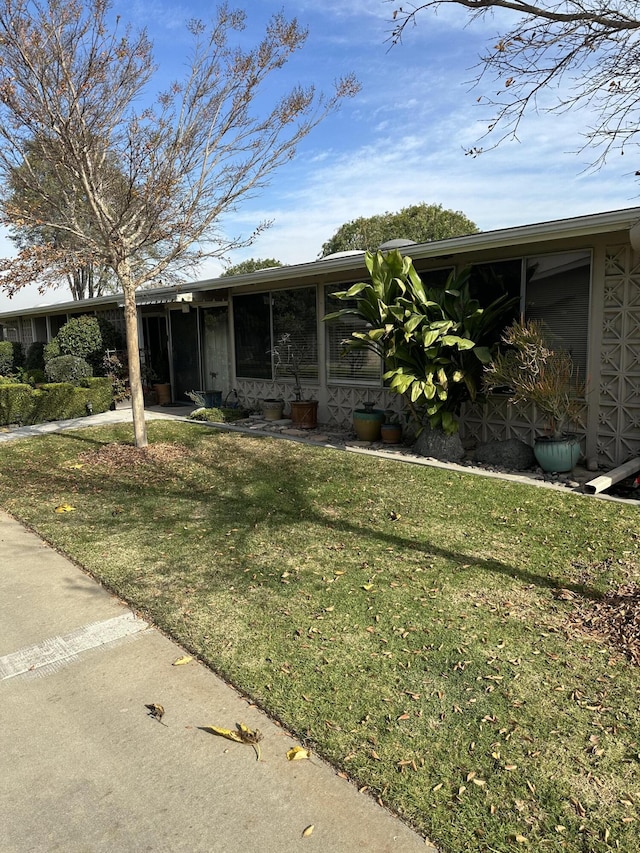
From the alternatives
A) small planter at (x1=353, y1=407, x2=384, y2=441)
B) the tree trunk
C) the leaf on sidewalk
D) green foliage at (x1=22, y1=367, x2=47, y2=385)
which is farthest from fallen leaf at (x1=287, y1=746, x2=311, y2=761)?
green foliage at (x1=22, y1=367, x2=47, y2=385)

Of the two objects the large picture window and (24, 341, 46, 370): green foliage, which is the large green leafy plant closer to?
the large picture window

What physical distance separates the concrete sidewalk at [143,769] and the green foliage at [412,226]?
31.3 m

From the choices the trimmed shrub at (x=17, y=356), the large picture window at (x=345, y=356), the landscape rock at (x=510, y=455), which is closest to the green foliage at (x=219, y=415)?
the large picture window at (x=345, y=356)

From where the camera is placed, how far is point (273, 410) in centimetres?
1097

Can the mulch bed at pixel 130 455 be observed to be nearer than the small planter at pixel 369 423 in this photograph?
Yes

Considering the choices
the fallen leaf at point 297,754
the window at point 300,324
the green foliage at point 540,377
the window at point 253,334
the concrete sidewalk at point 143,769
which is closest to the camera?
the concrete sidewalk at point 143,769

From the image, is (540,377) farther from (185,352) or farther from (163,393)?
(163,393)

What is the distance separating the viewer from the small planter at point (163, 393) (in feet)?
46.3

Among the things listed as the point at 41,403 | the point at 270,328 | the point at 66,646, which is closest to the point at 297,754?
the point at 66,646

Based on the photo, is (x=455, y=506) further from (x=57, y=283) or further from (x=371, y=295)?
(x=57, y=283)

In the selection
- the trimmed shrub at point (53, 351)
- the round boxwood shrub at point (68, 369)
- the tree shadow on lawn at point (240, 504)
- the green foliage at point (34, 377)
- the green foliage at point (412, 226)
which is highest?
the green foliage at point (412, 226)

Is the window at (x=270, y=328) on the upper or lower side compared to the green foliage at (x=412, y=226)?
lower

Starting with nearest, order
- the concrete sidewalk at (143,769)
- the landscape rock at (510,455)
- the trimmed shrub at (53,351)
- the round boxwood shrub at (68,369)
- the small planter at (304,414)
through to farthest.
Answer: the concrete sidewalk at (143,769), the landscape rock at (510,455), the small planter at (304,414), the round boxwood shrub at (68,369), the trimmed shrub at (53,351)

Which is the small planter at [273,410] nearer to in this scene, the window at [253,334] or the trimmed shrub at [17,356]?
the window at [253,334]
